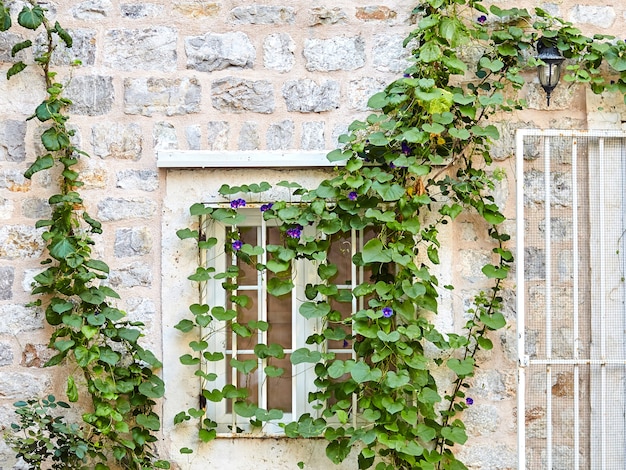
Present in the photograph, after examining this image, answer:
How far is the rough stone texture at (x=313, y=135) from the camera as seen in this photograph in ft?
12.3

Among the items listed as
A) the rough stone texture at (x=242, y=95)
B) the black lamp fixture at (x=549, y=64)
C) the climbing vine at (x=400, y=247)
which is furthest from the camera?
the rough stone texture at (x=242, y=95)

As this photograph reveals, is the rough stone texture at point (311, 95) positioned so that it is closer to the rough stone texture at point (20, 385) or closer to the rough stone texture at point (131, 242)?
the rough stone texture at point (131, 242)

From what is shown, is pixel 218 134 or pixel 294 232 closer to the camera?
pixel 294 232

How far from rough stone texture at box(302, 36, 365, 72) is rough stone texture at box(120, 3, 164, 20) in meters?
0.74

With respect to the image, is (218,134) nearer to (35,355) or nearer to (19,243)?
(19,243)

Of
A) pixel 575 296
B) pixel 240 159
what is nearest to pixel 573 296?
pixel 575 296

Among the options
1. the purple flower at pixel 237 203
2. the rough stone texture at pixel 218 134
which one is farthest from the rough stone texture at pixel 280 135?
the purple flower at pixel 237 203

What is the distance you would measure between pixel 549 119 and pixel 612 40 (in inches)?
19.3

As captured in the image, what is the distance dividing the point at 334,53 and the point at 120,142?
3.70ft

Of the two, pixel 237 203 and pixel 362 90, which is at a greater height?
pixel 362 90

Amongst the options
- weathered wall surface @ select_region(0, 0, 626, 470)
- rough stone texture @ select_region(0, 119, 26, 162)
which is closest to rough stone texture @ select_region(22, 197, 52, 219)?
weathered wall surface @ select_region(0, 0, 626, 470)

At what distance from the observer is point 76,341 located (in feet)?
11.9

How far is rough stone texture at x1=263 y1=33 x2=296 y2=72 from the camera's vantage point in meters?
3.77

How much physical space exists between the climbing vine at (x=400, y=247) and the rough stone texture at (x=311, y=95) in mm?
214
